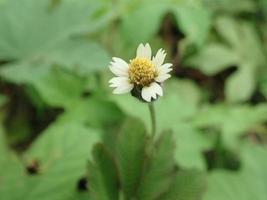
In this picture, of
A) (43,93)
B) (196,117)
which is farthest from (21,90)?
(196,117)

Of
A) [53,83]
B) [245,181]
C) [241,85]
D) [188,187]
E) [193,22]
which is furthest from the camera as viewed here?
[241,85]

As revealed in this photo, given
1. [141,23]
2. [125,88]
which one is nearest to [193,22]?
[141,23]

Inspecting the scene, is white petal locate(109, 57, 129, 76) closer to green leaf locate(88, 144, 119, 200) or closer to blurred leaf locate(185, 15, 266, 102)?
green leaf locate(88, 144, 119, 200)

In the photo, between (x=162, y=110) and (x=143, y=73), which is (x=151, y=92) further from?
(x=162, y=110)

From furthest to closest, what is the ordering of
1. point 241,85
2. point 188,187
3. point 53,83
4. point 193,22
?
point 241,85 < point 193,22 < point 53,83 < point 188,187

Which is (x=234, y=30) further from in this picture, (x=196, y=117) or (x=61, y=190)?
(x=61, y=190)

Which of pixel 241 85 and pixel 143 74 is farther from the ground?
pixel 241 85

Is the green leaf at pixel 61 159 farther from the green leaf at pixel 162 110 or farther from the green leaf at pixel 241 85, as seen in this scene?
the green leaf at pixel 241 85

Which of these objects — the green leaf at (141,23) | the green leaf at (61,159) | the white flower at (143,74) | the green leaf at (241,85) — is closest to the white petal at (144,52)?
the white flower at (143,74)
